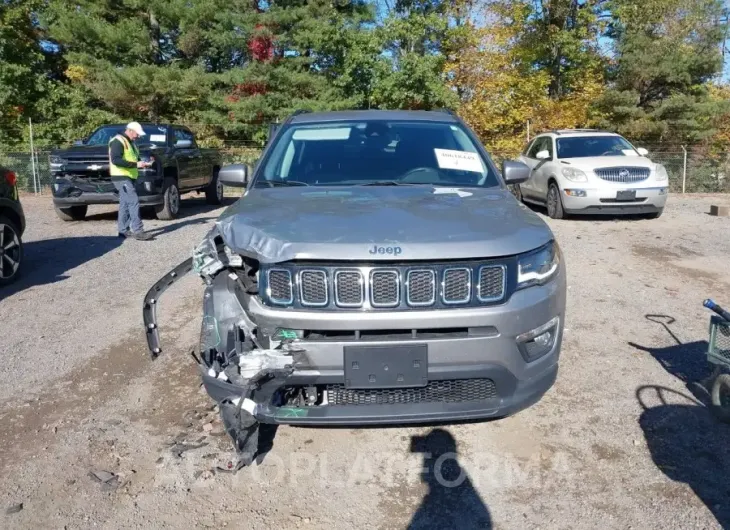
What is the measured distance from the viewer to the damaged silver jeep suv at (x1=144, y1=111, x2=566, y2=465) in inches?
116

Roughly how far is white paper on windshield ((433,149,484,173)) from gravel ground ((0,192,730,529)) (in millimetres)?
1599

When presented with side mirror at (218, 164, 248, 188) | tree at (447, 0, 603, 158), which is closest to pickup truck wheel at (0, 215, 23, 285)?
side mirror at (218, 164, 248, 188)

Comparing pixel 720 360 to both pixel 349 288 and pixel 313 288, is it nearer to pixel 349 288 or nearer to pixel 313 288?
pixel 349 288

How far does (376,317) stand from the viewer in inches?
115

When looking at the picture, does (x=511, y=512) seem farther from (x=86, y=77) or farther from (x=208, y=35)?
(x=86, y=77)

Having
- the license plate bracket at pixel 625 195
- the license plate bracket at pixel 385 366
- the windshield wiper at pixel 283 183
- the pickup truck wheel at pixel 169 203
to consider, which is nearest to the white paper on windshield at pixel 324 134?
the windshield wiper at pixel 283 183

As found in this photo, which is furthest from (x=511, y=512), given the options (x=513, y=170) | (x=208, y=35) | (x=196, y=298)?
(x=208, y=35)

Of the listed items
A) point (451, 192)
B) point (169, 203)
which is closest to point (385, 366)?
point (451, 192)

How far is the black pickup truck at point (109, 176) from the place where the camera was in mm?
11547

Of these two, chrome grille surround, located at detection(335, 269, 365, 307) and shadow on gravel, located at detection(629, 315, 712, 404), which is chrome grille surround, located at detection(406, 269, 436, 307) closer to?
chrome grille surround, located at detection(335, 269, 365, 307)

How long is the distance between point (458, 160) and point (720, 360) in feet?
6.87

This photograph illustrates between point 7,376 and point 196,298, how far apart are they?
2.26 m

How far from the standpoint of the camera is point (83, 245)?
990cm

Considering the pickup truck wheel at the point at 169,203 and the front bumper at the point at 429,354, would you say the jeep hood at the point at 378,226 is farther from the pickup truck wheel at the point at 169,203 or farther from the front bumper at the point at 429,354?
the pickup truck wheel at the point at 169,203
